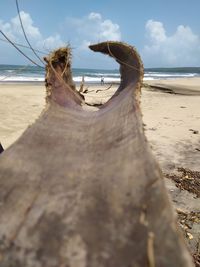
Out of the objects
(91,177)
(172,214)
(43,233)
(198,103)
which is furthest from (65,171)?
(198,103)

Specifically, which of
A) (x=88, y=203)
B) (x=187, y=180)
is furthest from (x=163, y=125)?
(x=88, y=203)

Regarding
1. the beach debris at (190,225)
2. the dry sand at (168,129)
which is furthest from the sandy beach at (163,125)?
the beach debris at (190,225)

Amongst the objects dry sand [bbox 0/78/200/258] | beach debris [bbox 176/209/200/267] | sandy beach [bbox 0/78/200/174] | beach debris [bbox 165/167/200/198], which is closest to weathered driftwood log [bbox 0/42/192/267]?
beach debris [bbox 176/209/200/267]

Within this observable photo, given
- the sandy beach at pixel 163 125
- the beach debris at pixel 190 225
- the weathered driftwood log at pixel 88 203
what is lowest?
the sandy beach at pixel 163 125

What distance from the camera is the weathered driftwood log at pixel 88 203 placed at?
1.22 meters

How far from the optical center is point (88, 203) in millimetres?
1466

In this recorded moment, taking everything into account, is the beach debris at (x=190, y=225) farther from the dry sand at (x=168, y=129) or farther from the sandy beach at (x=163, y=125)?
the sandy beach at (x=163, y=125)

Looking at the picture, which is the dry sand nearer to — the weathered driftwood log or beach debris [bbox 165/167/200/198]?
beach debris [bbox 165/167/200/198]

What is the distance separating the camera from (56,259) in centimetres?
129

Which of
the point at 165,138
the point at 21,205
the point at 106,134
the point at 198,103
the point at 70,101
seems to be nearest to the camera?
the point at 21,205

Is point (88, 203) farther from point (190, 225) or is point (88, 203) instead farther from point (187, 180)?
point (187, 180)

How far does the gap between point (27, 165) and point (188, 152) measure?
4050 mm

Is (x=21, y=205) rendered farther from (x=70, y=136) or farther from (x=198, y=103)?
(x=198, y=103)

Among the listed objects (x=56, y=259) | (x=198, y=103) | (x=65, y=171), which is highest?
(x=65, y=171)
